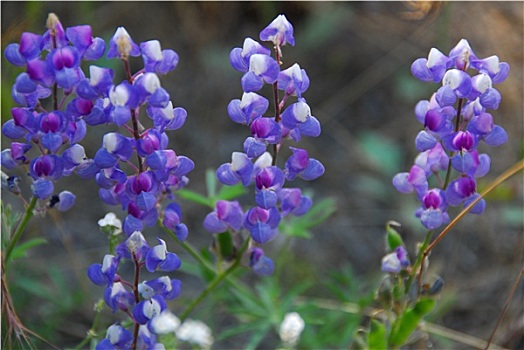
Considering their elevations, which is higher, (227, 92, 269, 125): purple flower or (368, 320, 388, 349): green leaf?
(227, 92, 269, 125): purple flower

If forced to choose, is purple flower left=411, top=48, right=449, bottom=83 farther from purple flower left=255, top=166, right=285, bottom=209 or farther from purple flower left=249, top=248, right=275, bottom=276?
purple flower left=249, top=248, right=275, bottom=276

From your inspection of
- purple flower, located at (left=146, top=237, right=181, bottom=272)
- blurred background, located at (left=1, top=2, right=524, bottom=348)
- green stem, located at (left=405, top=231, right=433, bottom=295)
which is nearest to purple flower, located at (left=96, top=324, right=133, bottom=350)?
purple flower, located at (left=146, top=237, right=181, bottom=272)

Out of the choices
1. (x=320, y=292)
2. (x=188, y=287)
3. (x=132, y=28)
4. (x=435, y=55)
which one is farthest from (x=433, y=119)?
(x=132, y=28)

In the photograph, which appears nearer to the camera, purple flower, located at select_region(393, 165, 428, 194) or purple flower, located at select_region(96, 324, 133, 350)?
purple flower, located at select_region(96, 324, 133, 350)

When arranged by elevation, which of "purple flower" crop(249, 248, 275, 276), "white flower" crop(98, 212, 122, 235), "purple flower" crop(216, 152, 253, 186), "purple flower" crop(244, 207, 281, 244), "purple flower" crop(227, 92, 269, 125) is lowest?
"purple flower" crop(249, 248, 275, 276)

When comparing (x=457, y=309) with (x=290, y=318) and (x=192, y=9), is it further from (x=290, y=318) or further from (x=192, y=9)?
(x=192, y=9)

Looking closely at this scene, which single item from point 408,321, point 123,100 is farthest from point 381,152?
point 123,100
